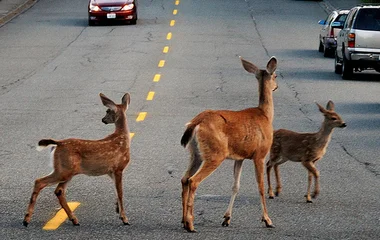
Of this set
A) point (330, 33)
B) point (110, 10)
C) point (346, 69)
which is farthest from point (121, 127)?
point (110, 10)

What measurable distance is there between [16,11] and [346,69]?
88.4 ft

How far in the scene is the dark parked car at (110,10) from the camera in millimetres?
44531

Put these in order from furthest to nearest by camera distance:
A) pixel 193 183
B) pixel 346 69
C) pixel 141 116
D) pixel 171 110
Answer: pixel 346 69
pixel 171 110
pixel 141 116
pixel 193 183

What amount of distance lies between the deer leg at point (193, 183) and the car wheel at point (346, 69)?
18.9m

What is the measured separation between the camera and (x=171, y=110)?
827 inches

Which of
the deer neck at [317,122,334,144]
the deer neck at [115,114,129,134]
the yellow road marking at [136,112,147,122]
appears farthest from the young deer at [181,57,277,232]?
the yellow road marking at [136,112,147,122]

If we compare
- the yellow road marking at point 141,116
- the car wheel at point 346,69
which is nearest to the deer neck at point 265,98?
the yellow road marking at point 141,116

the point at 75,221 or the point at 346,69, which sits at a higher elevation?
the point at 75,221

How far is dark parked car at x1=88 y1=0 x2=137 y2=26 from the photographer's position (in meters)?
44.5

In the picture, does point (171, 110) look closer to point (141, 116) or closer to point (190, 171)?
point (141, 116)

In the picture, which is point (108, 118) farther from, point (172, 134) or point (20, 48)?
point (20, 48)

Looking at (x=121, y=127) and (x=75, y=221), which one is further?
(x=121, y=127)

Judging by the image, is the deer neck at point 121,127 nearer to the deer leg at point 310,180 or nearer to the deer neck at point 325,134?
the deer leg at point 310,180

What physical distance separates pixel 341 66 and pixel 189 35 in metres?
12.0
